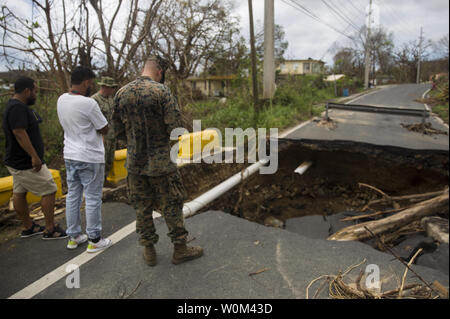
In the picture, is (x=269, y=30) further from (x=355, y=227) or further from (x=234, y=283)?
(x=234, y=283)

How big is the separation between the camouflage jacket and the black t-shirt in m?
1.22

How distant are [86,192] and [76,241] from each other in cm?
62

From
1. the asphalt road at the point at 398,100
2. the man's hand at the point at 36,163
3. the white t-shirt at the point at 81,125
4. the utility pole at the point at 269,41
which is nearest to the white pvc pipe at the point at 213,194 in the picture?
the white t-shirt at the point at 81,125

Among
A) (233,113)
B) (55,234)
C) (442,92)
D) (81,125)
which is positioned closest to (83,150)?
(81,125)

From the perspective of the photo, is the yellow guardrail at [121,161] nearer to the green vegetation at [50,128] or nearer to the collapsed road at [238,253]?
the collapsed road at [238,253]

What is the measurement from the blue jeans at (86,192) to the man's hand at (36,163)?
42cm

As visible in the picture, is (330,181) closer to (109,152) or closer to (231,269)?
(231,269)

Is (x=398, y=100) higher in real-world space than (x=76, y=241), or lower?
higher

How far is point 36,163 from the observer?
2.98 metres

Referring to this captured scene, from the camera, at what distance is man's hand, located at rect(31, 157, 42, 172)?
2.96 metres

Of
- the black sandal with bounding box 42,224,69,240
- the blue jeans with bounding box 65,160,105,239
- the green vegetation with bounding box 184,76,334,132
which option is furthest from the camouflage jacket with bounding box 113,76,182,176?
the green vegetation with bounding box 184,76,334,132

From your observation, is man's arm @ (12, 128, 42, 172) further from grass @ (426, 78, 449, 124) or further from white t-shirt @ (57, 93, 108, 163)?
grass @ (426, 78, 449, 124)

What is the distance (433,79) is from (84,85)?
9.63 ft

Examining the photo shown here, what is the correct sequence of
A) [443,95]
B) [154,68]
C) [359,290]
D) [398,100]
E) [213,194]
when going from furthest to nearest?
1. [398,100]
2. [213,194]
3. [154,68]
4. [359,290]
5. [443,95]
